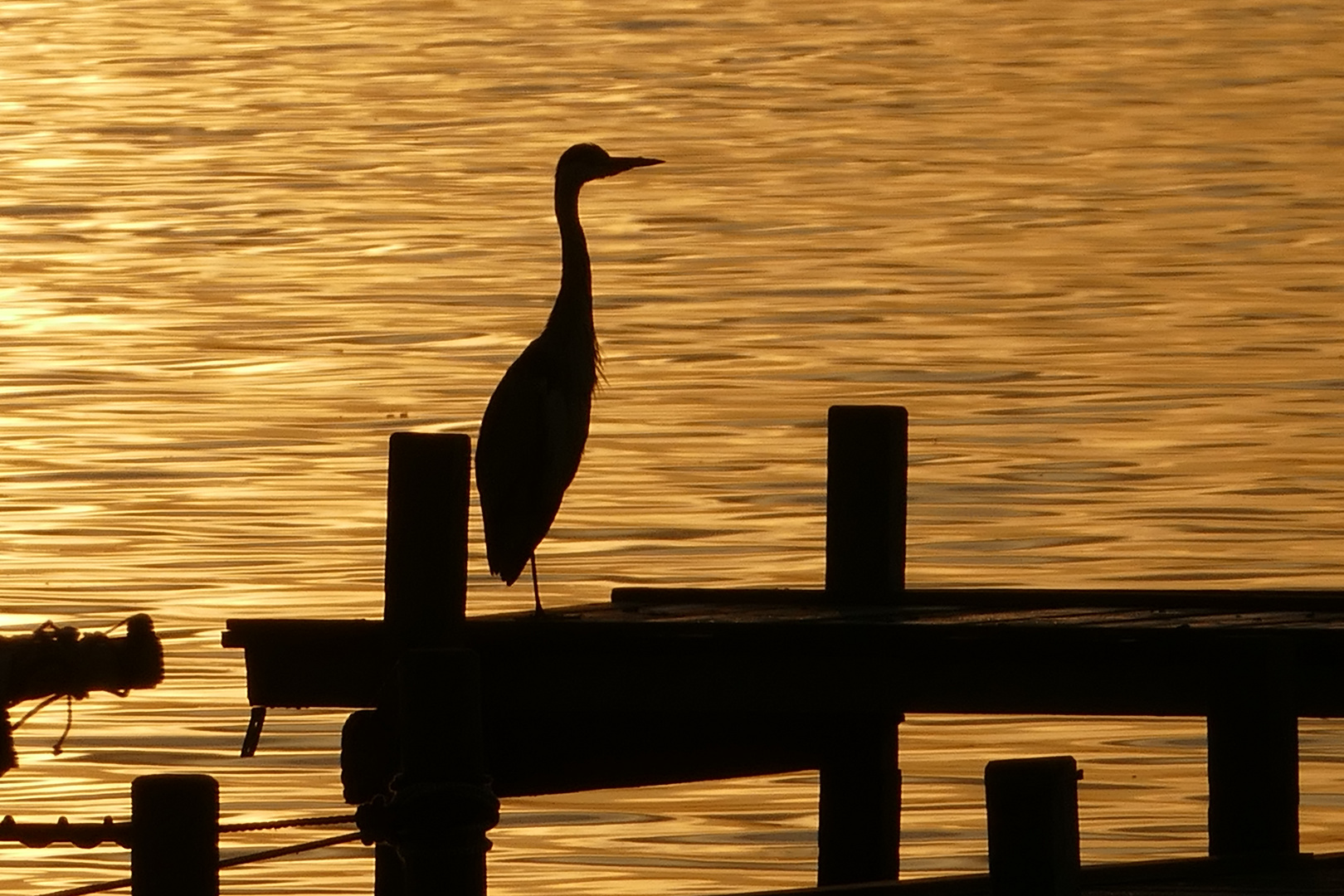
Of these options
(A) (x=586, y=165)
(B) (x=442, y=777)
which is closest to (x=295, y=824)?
(B) (x=442, y=777)

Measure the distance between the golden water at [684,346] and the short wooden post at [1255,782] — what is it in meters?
3.50

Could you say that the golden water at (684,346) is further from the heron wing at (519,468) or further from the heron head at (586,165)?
the heron head at (586,165)

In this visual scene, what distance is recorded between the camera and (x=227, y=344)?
2616cm

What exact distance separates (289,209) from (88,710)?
2040 cm

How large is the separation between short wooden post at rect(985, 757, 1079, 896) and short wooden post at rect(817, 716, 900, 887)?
13.1 feet

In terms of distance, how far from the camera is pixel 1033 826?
6520 millimetres

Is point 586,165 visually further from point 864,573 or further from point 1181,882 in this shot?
point 1181,882

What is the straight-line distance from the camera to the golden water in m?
14.0

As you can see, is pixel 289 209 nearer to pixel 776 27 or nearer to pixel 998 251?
pixel 998 251

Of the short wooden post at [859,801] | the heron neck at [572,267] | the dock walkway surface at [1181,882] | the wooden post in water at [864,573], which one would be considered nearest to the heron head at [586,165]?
the heron neck at [572,267]

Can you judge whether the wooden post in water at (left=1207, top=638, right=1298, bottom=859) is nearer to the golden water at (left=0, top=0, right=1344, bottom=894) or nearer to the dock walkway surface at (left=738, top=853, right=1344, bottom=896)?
the dock walkway surface at (left=738, top=853, right=1344, bottom=896)

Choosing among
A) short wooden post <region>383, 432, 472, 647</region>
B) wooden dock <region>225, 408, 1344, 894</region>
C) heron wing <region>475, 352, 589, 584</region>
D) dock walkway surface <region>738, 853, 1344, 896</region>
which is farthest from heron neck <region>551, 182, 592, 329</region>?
dock walkway surface <region>738, 853, 1344, 896</region>

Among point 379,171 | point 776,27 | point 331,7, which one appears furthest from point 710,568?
point 331,7

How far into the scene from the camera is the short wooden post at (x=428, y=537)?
30.3 feet
